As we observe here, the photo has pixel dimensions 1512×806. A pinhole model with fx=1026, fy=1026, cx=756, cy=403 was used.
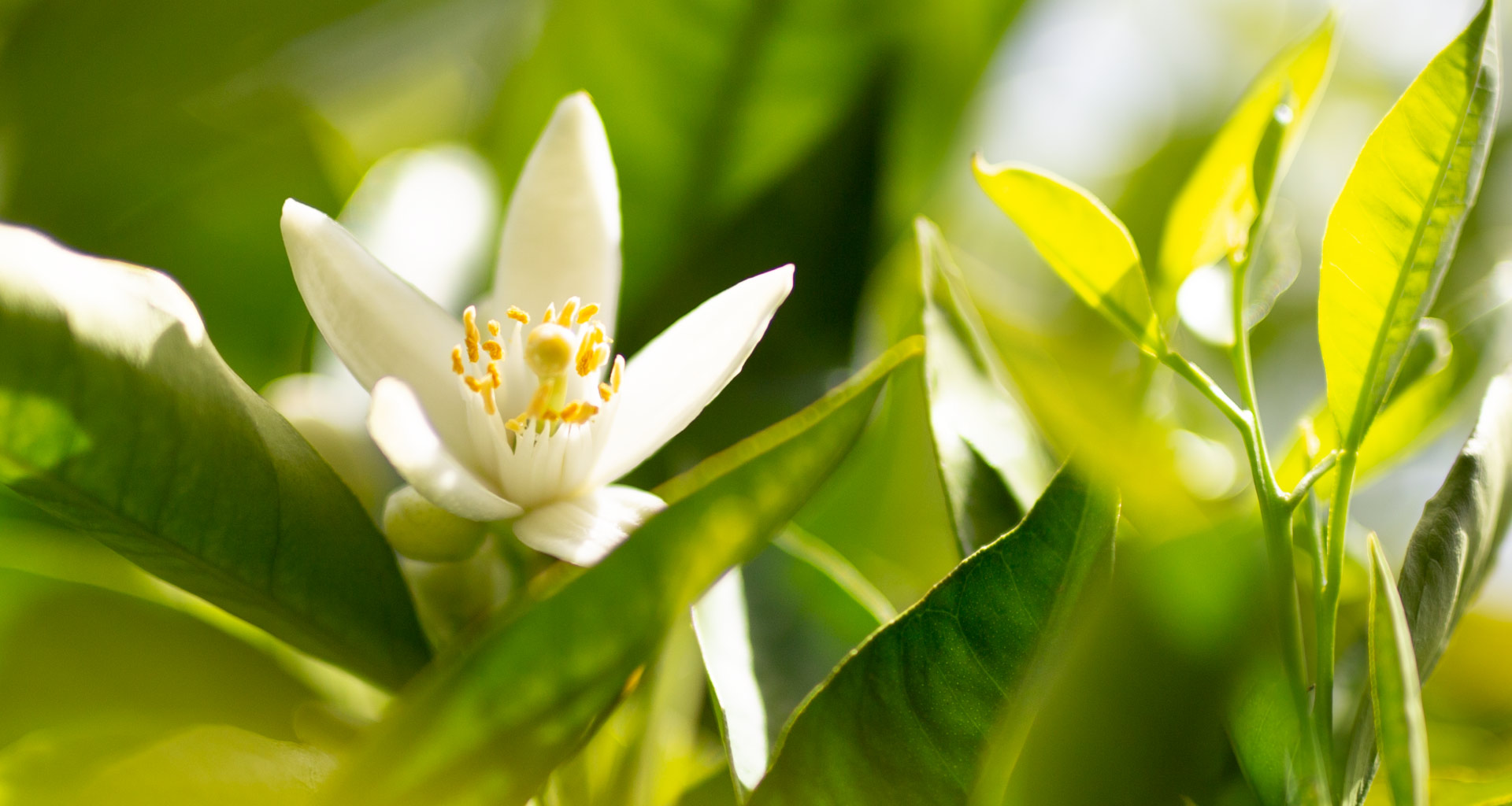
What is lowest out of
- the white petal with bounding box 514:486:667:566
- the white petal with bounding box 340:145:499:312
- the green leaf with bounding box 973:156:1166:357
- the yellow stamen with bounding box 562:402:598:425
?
the white petal with bounding box 514:486:667:566

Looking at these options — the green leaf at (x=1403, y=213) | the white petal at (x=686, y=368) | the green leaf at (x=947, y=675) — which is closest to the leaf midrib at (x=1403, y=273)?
the green leaf at (x=1403, y=213)

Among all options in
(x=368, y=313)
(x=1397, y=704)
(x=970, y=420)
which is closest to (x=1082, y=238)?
(x=970, y=420)

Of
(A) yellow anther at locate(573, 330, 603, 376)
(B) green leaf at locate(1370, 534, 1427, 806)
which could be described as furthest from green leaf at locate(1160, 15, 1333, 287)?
(A) yellow anther at locate(573, 330, 603, 376)

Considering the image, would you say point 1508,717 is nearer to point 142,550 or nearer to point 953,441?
point 953,441

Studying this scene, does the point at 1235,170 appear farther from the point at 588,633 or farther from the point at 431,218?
the point at 431,218

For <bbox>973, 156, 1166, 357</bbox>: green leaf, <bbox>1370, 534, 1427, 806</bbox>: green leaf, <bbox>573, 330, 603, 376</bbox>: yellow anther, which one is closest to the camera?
<bbox>1370, 534, 1427, 806</bbox>: green leaf

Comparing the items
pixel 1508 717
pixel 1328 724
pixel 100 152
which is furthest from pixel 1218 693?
pixel 100 152

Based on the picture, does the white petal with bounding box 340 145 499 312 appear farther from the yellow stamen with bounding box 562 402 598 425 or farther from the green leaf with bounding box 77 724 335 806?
the green leaf with bounding box 77 724 335 806
